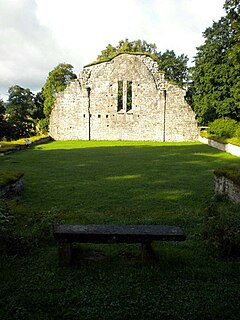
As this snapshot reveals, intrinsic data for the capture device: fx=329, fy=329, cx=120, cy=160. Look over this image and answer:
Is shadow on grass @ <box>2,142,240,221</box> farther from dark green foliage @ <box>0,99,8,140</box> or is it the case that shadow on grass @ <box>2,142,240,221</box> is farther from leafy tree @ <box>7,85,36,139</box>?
leafy tree @ <box>7,85,36,139</box>

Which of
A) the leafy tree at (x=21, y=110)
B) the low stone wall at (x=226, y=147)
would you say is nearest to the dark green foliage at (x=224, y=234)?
the low stone wall at (x=226, y=147)

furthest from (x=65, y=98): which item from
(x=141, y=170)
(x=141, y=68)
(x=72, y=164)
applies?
(x=141, y=170)

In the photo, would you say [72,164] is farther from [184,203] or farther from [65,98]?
[65,98]

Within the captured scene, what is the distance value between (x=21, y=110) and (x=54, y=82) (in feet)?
25.1

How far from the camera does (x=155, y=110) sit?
3325 centimetres

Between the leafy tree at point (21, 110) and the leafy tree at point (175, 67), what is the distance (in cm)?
2181

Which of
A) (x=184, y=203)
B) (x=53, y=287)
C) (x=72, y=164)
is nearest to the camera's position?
(x=53, y=287)

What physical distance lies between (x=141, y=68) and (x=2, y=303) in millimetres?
32085

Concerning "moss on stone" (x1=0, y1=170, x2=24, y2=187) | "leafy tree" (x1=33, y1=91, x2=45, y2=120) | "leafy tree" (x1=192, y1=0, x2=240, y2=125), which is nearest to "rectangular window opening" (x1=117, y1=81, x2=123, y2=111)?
"leafy tree" (x1=192, y1=0, x2=240, y2=125)

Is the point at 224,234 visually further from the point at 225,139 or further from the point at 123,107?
the point at 123,107

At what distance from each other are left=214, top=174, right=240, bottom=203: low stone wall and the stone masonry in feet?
77.8

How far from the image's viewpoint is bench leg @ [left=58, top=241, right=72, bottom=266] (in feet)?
14.7

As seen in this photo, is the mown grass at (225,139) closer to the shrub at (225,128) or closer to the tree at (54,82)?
the shrub at (225,128)

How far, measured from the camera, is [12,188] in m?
9.49
